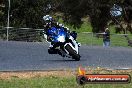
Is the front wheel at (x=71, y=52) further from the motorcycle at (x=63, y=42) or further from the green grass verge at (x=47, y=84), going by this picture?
the green grass verge at (x=47, y=84)

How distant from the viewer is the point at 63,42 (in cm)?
1683

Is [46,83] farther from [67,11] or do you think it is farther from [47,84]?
[67,11]

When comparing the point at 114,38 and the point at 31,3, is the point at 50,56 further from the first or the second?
the point at 31,3

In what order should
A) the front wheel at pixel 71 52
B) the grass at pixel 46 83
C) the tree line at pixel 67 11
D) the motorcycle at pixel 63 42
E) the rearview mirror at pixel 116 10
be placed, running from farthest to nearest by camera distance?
the rearview mirror at pixel 116 10 < the tree line at pixel 67 11 < the front wheel at pixel 71 52 < the motorcycle at pixel 63 42 < the grass at pixel 46 83

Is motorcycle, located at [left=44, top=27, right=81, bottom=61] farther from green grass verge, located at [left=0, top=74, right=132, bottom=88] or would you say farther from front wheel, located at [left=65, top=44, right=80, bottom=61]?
green grass verge, located at [left=0, top=74, right=132, bottom=88]

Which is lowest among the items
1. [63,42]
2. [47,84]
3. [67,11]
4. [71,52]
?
[47,84]

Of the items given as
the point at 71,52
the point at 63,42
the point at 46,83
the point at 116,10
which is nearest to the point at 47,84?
the point at 46,83

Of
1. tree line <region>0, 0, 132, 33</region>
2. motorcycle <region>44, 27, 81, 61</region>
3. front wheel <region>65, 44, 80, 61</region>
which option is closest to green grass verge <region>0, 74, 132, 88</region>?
A: motorcycle <region>44, 27, 81, 61</region>

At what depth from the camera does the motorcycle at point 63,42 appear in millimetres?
16266

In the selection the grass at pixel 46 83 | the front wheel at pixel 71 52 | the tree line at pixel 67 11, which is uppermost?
the tree line at pixel 67 11

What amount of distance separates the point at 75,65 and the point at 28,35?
58.4ft

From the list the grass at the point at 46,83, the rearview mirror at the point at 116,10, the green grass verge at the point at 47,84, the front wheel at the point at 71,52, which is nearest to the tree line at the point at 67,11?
the rearview mirror at the point at 116,10

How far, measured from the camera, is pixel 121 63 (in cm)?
1745

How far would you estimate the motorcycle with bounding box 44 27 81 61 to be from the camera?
16266 millimetres
